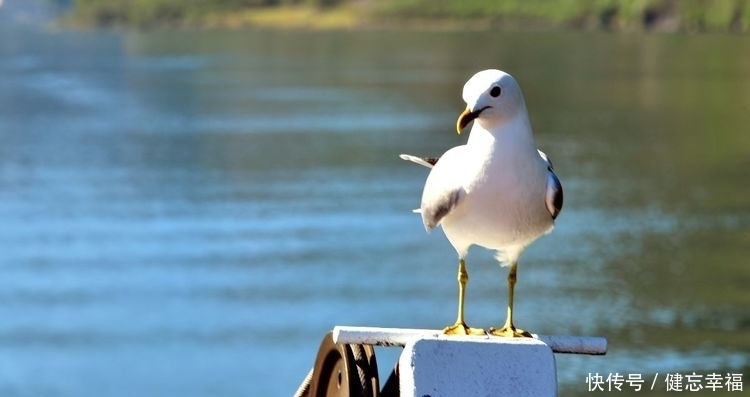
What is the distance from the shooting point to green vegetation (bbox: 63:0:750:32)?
113 metres

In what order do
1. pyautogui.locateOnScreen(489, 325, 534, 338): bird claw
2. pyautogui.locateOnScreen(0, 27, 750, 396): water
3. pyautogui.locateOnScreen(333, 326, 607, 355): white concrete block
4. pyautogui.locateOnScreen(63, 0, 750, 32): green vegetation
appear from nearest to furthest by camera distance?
pyautogui.locateOnScreen(333, 326, 607, 355): white concrete block
pyautogui.locateOnScreen(489, 325, 534, 338): bird claw
pyautogui.locateOnScreen(0, 27, 750, 396): water
pyautogui.locateOnScreen(63, 0, 750, 32): green vegetation

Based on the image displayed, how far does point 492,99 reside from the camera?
3.49m

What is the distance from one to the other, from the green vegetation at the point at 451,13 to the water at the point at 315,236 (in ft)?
109

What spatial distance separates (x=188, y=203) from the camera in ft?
132

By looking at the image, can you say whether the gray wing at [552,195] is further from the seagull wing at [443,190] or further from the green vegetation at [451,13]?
the green vegetation at [451,13]

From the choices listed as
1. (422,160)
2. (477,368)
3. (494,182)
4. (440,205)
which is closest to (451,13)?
(422,160)

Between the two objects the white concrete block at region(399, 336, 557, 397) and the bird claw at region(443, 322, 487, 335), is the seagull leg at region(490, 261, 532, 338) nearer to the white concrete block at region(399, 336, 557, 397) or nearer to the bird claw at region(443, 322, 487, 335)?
the bird claw at region(443, 322, 487, 335)

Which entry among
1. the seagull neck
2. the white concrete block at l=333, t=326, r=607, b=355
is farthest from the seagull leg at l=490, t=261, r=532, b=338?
the seagull neck

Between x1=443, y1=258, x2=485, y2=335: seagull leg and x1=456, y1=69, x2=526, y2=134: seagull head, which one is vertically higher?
x1=456, y1=69, x2=526, y2=134: seagull head

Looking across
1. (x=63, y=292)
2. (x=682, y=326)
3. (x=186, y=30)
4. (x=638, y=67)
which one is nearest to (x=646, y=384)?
(x=682, y=326)

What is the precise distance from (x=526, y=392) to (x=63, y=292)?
27949 millimetres

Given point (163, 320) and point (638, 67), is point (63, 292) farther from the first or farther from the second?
point (638, 67)

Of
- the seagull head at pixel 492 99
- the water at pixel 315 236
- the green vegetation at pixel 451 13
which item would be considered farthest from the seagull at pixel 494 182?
the green vegetation at pixel 451 13

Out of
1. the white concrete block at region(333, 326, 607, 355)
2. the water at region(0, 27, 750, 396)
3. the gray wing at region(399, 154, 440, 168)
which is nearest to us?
the white concrete block at region(333, 326, 607, 355)
